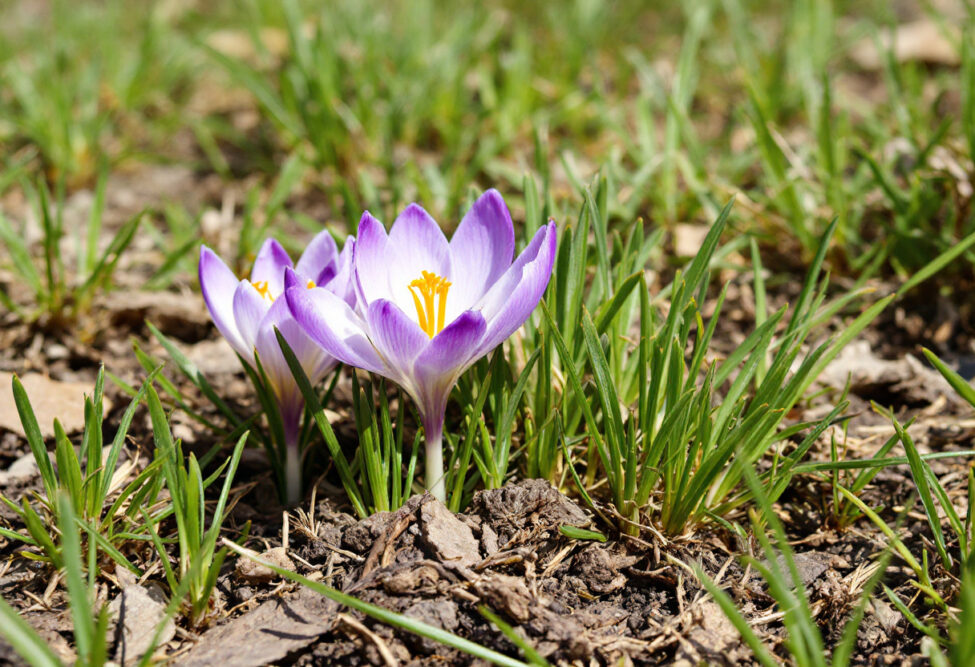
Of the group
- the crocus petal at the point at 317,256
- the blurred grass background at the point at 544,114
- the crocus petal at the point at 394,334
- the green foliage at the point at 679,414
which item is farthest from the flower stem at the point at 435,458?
the blurred grass background at the point at 544,114

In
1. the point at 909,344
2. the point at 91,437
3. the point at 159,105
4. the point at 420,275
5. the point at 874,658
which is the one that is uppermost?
the point at 159,105

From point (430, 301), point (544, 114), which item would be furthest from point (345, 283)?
point (544, 114)

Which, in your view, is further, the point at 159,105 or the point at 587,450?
the point at 159,105

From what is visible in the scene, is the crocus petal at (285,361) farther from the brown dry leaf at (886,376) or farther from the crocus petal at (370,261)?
the brown dry leaf at (886,376)

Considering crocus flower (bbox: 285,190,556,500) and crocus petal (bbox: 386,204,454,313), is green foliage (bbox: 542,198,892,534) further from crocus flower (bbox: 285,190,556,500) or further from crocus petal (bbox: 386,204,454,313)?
crocus petal (bbox: 386,204,454,313)

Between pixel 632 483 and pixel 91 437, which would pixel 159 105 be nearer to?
pixel 91 437

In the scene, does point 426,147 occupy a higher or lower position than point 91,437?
higher

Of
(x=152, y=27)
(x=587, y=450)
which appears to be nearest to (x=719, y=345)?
(x=587, y=450)
